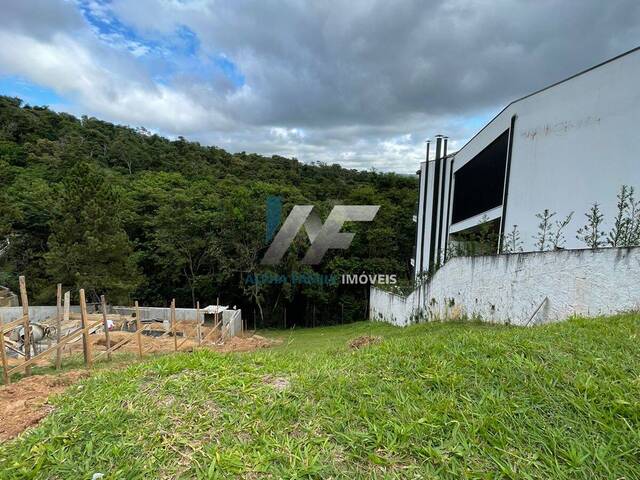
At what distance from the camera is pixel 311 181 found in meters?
33.6

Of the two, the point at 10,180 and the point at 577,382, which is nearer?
the point at 577,382

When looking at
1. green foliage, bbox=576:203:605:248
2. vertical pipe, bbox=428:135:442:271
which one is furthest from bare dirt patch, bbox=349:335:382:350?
vertical pipe, bbox=428:135:442:271

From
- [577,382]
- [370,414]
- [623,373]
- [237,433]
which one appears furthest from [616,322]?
[237,433]

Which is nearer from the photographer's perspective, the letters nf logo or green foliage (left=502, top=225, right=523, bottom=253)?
green foliage (left=502, top=225, right=523, bottom=253)

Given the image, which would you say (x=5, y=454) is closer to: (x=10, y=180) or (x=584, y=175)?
(x=584, y=175)

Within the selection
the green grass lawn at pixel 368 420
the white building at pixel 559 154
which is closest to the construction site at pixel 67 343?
the green grass lawn at pixel 368 420

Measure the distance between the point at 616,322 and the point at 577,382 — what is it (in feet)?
6.88

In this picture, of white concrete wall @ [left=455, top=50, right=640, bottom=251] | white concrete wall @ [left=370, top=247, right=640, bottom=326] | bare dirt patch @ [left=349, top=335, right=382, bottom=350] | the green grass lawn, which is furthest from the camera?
white concrete wall @ [left=455, top=50, right=640, bottom=251]

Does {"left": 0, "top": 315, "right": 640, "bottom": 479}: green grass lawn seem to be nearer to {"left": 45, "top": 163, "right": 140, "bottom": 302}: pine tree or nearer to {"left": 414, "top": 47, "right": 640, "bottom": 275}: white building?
{"left": 414, "top": 47, "right": 640, "bottom": 275}: white building

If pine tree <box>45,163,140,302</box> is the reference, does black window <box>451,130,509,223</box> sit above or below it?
above

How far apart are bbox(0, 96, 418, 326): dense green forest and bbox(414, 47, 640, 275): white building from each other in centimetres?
1088

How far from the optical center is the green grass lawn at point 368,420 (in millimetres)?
1899

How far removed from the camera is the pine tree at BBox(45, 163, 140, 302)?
1619 centimetres

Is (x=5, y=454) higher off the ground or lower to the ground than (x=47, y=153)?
lower
